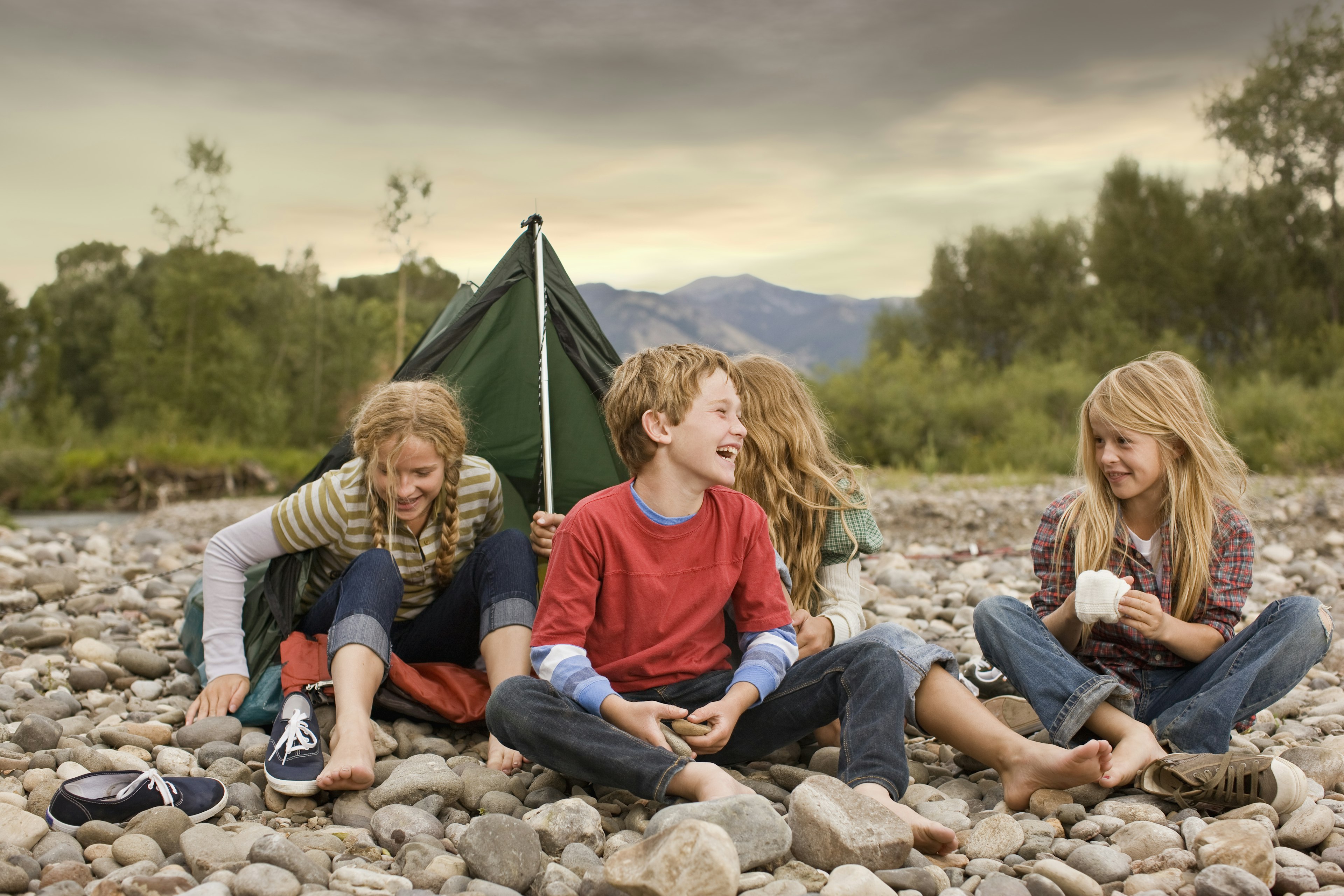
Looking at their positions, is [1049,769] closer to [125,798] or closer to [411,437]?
[411,437]

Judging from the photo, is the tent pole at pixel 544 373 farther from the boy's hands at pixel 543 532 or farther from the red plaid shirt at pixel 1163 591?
the red plaid shirt at pixel 1163 591

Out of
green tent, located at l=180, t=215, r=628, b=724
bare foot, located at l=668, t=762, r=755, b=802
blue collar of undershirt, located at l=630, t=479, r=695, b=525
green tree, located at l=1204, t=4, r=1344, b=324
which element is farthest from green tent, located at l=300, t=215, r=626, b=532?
green tree, located at l=1204, t=4, r=1344, b=324

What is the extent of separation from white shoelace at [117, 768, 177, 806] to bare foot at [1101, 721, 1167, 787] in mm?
2191

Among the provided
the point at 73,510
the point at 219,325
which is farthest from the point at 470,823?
the point at 219,325

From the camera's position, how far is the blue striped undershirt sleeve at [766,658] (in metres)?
2.49

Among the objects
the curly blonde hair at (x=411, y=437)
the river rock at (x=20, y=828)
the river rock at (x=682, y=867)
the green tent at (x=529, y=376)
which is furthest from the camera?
the green tent at (x=529, y=376)

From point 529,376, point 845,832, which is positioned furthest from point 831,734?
point 529,376

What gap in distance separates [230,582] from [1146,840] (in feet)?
8.81

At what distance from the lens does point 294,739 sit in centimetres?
265

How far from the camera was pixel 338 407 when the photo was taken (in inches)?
981

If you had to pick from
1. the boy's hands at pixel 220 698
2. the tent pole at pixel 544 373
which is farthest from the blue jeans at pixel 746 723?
the tent pole at pixel 544 373

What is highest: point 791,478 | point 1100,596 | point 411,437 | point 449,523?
point 411,437

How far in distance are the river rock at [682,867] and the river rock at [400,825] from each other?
623mm

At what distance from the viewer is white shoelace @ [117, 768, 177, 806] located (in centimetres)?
230
